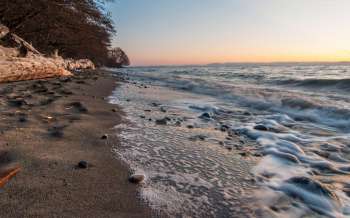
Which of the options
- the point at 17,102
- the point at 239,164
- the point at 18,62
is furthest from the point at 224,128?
the point at 18,62

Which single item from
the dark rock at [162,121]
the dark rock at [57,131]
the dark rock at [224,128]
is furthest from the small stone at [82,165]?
the dark rock at [224,128]

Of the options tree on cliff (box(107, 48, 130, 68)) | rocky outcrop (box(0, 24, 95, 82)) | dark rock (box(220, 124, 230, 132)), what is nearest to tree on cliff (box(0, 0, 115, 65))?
rocky outcrop (box(0, 24, 95, 82))

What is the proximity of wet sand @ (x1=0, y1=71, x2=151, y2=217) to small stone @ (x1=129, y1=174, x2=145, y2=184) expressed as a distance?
0.05 m

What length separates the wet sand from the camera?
1672 millimetres

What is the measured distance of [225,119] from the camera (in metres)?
5.15

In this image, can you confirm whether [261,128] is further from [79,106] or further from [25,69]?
[25,69]

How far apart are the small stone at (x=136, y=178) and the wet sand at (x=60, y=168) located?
0.05m

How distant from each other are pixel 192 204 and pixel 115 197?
1.69 ft

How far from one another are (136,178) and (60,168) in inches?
23.9

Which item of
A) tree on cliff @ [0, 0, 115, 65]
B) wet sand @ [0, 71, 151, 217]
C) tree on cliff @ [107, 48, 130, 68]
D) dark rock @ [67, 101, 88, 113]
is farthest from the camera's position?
tree on cliff @ [107, 48, 130, 68]

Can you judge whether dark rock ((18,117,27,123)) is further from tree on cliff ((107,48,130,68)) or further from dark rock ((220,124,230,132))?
tree on cliff ((107,48,130,68))

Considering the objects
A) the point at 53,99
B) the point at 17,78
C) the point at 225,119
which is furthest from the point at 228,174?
the point at 17,78

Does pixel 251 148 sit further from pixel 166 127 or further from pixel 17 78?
pixel 17 78

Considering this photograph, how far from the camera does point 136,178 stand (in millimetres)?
2166
